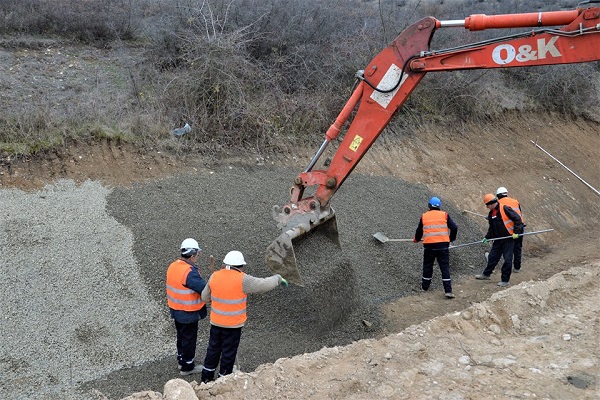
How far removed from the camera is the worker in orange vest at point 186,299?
6035 millimetres

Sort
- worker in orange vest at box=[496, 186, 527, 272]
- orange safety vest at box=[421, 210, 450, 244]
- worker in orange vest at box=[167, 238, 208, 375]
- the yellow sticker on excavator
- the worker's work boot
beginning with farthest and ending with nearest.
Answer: worker in orange vest at box=[496, 186, 527, 272], orange safety vest at box=[421, 210, 450, 244], the yellow sticker on excavator, the worker's work boot, worker in orange vest at box=[167, 238, 208, 375]

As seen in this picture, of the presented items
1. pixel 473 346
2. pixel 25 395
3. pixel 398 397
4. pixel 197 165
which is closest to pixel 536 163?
pixel 197 165

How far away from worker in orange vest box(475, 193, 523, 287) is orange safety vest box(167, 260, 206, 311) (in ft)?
17.1

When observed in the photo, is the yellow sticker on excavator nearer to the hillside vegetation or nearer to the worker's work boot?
the worker's work boot

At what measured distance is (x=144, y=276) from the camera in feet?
25.0

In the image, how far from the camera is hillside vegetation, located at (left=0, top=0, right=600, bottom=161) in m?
10.4

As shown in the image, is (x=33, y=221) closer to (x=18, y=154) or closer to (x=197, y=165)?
(x=18, y=154)

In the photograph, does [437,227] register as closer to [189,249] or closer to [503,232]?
[503,232]

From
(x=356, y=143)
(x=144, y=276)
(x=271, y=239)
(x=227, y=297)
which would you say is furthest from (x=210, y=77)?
(x=227, y=297)

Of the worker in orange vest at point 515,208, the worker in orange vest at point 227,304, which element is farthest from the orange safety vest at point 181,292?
the worker in orange vest at point 515,208

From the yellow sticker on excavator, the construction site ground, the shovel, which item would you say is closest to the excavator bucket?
the construction site ground

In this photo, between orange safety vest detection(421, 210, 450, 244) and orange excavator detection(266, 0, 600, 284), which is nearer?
orange excavator detection(266, 0, 600, 284)

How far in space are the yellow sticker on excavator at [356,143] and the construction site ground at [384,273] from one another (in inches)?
53.7

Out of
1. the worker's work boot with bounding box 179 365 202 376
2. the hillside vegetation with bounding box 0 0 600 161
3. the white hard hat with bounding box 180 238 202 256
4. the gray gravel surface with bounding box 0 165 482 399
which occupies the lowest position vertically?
the worker's work boot with bounding box 179 365 202 376
